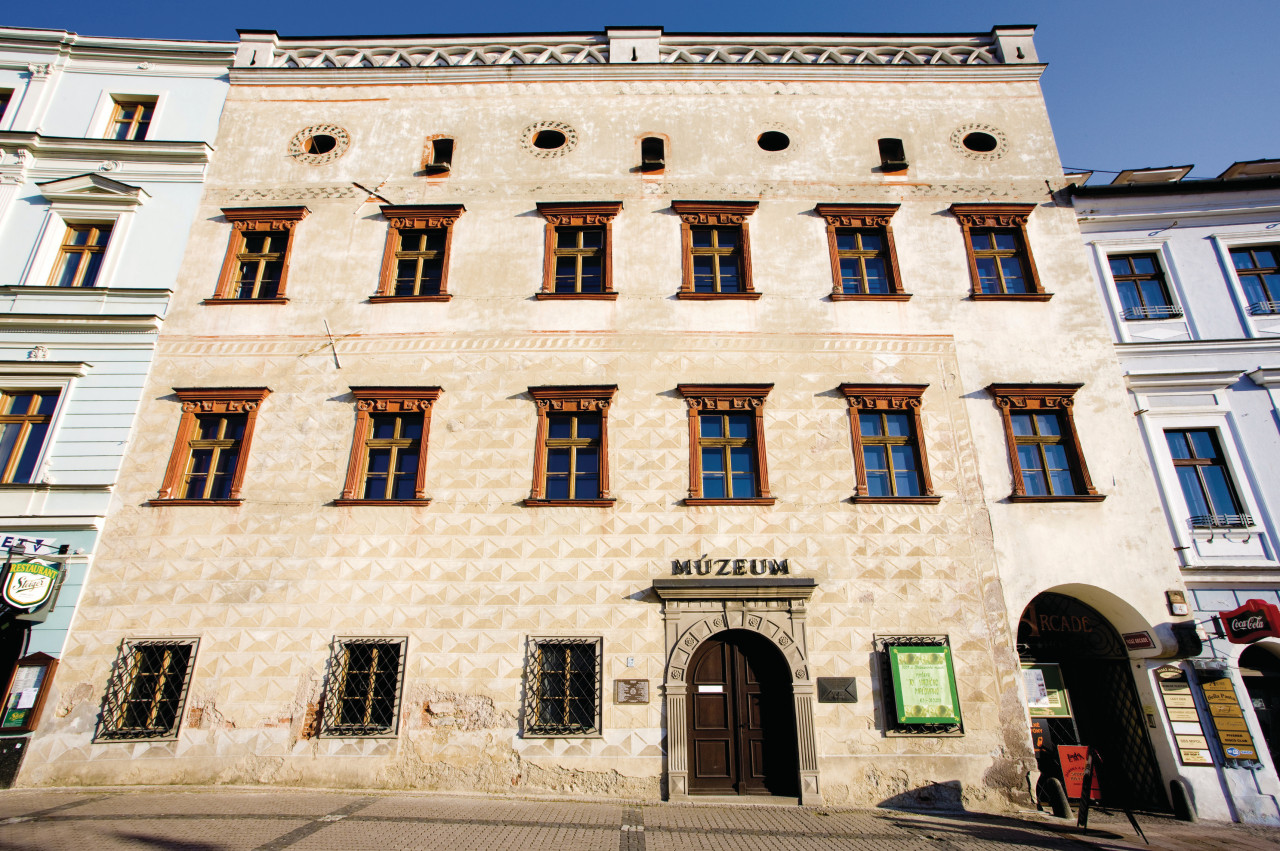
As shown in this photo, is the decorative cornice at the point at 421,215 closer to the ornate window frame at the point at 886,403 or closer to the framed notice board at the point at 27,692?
the ornate window frame at the point at 886,403

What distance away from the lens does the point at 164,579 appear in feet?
37.7

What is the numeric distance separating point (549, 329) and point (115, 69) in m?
12.7

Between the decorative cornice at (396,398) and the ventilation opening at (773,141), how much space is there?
29.7 feet

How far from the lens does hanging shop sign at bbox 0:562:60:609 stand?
1071cm

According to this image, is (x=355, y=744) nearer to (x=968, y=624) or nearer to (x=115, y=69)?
(x=968, y=624)

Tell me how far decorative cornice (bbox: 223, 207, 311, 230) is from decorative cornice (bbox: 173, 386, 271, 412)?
385cm

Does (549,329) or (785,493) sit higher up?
(549,329)

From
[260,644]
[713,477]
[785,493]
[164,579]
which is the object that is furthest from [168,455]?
[785,493]

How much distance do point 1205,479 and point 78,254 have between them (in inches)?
890

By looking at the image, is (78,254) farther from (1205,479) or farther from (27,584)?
(1205,479)

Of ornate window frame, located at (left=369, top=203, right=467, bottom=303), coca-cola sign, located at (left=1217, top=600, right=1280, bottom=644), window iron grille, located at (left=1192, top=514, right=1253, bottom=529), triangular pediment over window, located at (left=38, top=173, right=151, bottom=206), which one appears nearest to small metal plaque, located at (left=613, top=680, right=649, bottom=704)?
ornate window frame, located at (left=369, top=203, right=467, bottom=303)

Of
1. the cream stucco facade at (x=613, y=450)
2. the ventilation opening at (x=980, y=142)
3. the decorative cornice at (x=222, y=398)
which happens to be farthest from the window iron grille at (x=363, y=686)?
the ventilation opening at (x=980, y=142)

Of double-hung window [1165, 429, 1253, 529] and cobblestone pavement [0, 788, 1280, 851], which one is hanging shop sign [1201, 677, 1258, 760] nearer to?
cobblestone pavement [0, 788, 1280, 851]

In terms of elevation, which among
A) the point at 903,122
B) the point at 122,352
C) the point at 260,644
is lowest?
the point at 260,644
